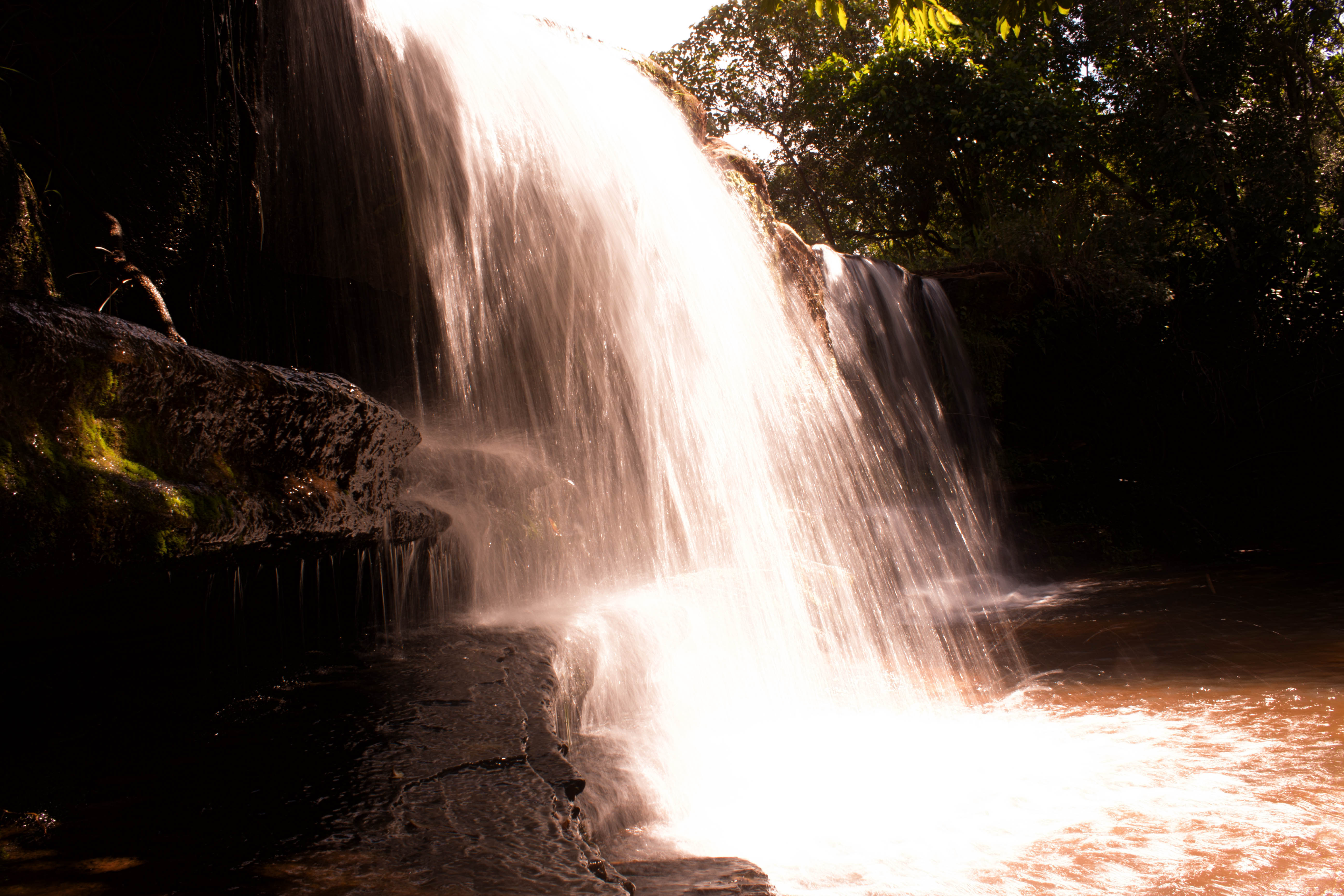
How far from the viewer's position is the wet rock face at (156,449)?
2.27 metres

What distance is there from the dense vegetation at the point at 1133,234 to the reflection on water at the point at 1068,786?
6.15 m

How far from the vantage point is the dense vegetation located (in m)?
11.8

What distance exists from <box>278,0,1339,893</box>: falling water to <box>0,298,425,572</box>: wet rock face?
142 cm

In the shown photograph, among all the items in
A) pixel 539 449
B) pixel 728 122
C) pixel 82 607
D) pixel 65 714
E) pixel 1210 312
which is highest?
pixel 728 122

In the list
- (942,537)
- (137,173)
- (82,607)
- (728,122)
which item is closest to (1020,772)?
(82,607)

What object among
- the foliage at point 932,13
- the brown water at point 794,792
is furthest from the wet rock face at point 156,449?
the foliage at point 932,13

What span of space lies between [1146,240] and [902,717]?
1122 cm

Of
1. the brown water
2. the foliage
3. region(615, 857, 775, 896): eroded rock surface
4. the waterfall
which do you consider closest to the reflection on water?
the brown water

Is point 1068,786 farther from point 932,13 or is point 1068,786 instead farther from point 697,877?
point 932,13

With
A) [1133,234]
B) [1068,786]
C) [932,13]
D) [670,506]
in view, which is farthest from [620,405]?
[1133,234]

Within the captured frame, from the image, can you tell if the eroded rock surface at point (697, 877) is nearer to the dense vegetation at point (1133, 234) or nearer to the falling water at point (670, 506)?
the falling water at point (670, 506)

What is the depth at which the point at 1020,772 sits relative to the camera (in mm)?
4172

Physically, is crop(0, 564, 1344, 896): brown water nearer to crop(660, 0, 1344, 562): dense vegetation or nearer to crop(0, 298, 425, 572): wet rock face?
crop(0, 298, 425, 572): wet rock face

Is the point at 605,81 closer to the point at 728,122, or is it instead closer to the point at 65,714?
the point at 65,714
